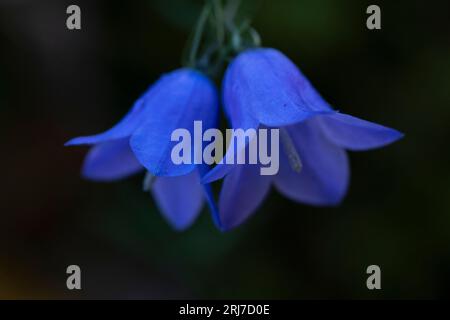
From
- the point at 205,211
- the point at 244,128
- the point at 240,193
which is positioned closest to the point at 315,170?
the point at 240,193

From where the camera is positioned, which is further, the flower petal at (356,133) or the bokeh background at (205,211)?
the bokeh background at (205,211)

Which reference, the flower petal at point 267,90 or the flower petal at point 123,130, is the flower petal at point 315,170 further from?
the flower petal at point 123,130

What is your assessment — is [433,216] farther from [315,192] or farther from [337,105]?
[315,192]

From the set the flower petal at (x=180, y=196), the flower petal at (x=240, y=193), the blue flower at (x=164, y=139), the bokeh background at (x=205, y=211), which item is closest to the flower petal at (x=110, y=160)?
the blue flower at (x=164, y=139)

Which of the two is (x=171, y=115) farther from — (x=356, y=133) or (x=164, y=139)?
(x=356, y=133)

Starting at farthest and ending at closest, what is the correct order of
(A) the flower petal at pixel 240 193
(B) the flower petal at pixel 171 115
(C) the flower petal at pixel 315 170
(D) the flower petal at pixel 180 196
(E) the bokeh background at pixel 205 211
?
(E) the bokeh background at pixel 205 211 → (D) the flower petal at pixel 180 196 → (C) the flower petal at pixel 315 170 → (A) the flower petal at pixel 240 193 → (B) the flower petal at pixel 171 115
